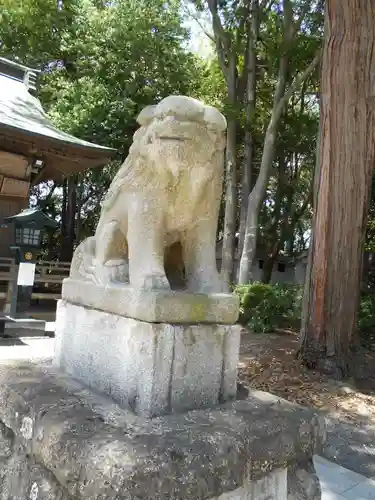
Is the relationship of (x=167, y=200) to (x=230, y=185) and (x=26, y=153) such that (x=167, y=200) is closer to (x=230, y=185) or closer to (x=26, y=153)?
(x=26, y=153)

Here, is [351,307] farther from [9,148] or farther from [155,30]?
[155,30]

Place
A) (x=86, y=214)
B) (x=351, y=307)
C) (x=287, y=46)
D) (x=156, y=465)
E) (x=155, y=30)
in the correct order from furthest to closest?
(x=86, y=214) < (x=155, y=30) < (x=287, y=46) < (x=351, y=307) < (x=156, y=465)

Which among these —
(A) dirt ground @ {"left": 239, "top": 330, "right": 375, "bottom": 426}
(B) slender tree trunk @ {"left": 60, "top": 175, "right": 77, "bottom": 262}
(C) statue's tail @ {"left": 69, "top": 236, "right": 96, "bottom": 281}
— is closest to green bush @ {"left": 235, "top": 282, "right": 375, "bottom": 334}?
(A) dirt ground @ {"left": 239, "top": 330, "right": 375, "bottom": 426}

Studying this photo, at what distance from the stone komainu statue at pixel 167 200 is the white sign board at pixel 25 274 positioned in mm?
4604

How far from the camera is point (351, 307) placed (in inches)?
197

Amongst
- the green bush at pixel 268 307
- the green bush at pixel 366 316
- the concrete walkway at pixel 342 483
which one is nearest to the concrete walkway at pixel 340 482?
the concrete walkway at pixel 342 483

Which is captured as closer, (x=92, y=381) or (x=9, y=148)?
(x=92, y=381)

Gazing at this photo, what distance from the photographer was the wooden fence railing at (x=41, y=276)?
6652 millimetres

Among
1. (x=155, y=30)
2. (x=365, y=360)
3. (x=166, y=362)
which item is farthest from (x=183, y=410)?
(x=155, y=30)

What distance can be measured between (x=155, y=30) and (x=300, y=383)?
11.9m

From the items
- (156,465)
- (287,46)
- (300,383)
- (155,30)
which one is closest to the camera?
(156,465)

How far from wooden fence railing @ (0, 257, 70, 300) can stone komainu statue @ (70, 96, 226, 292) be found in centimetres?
509

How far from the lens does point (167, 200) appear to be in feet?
6.34

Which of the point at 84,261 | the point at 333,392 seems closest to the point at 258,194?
the point at 333,392
